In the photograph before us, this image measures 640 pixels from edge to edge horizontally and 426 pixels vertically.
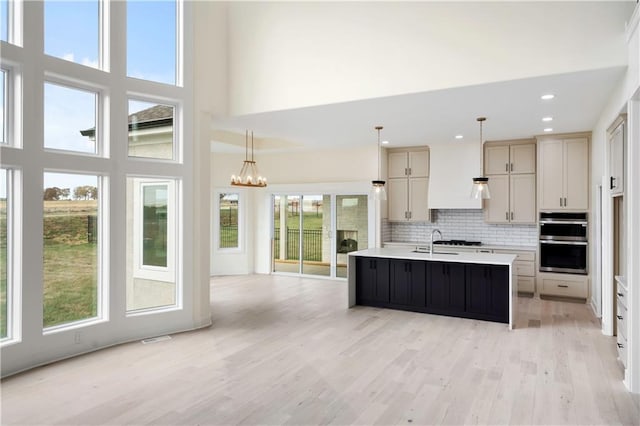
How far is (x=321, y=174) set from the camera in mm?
9328

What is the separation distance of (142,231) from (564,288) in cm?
662

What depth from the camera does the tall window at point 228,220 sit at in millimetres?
9859

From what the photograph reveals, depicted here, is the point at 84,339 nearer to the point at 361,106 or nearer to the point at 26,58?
the point at 26,58

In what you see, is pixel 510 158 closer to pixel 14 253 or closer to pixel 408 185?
pixel 408 185

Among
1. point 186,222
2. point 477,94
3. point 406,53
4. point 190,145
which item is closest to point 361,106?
point 406,53

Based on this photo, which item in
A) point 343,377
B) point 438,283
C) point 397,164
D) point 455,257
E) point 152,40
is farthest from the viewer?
point 397,164

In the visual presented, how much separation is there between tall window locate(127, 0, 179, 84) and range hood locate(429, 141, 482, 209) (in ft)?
16.7

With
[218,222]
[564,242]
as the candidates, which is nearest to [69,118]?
[218,222]

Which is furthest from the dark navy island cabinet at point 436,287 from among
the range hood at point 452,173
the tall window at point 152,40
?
the tall window at point 152,40

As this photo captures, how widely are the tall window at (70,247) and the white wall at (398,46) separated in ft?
7.38

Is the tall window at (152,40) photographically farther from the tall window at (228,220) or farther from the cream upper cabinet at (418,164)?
the cream upper cabinet at (418,164)

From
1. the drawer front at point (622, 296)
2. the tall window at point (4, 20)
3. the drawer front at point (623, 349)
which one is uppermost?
the tall window at point (4, 20)

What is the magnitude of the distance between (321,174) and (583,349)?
19.7ft

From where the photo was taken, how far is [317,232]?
9477mm
